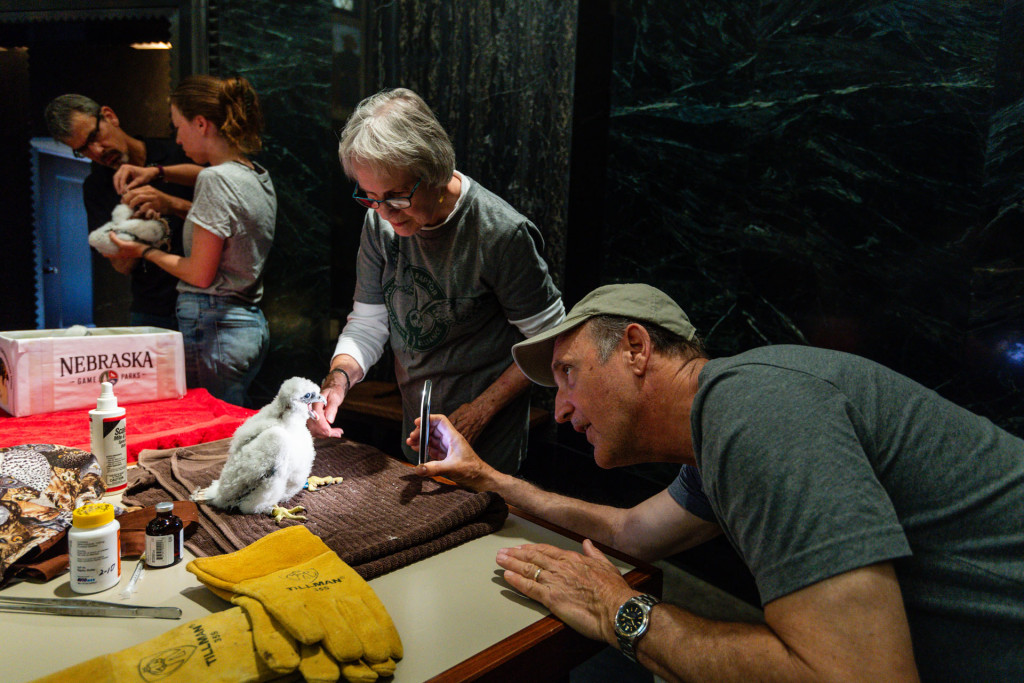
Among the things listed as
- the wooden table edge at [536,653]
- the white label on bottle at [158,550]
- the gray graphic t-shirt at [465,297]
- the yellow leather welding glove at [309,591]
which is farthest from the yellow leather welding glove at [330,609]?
the gray graphic t-shirt at [465,297]

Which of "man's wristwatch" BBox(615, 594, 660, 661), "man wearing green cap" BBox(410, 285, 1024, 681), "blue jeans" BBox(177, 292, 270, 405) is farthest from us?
"blue jeans" BBox(177, 292, 270, 405)

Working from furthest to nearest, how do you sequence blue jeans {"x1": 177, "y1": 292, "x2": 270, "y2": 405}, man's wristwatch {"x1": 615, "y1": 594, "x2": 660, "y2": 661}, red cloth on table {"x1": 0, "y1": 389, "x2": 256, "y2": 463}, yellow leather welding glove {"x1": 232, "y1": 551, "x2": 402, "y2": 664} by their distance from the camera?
blue jeans {"x1": 177, "y1": 292, "x2": 270, "y2": 405}, red cloth on table {"x1": 0, "y1": 389, "x2": 256, "y2": 463}, man's wristwatch {"x1": 615, "y1": 594, "x2": 660, "y2": 661}, yellow leather welding glove {"x1": 232, "y1": 551, "x2": 402, "y2": 664}

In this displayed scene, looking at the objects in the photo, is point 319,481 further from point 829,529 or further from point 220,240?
point 220,240

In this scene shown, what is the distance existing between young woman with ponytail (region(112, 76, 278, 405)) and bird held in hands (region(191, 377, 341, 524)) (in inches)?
53.0

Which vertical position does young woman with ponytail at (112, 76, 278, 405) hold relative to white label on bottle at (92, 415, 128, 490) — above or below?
above

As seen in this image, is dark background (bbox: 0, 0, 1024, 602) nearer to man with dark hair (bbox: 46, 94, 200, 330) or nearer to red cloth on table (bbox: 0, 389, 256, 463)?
man with dark hair (bbox: 46, 94, 200, 330)

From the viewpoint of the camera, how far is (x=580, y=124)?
306cm

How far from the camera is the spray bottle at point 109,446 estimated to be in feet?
4.96

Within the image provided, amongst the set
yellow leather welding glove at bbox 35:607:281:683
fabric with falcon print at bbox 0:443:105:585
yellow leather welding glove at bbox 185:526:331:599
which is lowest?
yellow leather welding glove at bbox 35:607:281:683

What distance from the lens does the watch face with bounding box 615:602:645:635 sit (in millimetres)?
1042

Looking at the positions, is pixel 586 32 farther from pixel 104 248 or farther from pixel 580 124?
pixel 104 248

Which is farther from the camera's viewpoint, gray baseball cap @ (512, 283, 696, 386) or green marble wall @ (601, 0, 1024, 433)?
green marble wall @ (601, 0, 1024, 433)

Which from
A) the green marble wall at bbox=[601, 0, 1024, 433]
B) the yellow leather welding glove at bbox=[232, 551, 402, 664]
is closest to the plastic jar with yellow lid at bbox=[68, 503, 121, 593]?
the yellow leather welding glove at bbox=[232, 551, 402, 664]

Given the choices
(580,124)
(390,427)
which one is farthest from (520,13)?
(390,427)
